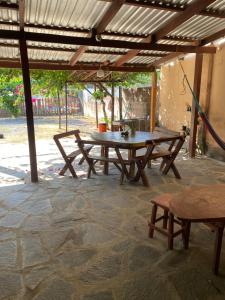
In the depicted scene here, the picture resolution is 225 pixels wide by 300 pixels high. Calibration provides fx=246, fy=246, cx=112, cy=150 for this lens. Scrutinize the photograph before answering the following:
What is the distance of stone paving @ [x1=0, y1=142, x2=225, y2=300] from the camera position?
1.86m

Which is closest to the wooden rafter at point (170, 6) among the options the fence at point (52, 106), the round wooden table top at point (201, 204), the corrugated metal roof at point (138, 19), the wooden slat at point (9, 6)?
the corrugated metal roof at point (138, 19)

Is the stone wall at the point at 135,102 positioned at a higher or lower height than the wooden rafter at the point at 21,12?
lower

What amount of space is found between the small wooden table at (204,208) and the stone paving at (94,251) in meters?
0.29

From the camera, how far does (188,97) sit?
21.1ft

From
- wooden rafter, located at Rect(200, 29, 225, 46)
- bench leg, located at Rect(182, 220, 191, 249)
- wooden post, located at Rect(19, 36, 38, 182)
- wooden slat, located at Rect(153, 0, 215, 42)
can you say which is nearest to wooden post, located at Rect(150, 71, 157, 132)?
wooden rafter, located at Rect(200, 29, 225, 46)

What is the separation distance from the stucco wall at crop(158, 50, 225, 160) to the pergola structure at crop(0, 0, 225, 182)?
40 cm

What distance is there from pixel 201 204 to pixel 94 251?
3.53 feet

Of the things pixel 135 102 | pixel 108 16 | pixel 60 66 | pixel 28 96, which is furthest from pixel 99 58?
pixel 135 102

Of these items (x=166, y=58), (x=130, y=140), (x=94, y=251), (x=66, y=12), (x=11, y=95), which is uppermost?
(x=66, y=12)

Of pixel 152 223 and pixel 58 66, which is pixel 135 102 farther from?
pixel 152 223

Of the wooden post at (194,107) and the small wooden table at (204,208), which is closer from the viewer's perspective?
the small wooden table at (204,208)

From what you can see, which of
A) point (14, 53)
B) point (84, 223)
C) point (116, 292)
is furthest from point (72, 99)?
point (116, 292)

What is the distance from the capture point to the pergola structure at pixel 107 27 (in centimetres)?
313

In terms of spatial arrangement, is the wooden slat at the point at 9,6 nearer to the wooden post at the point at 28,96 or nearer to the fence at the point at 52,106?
the wooden post at the point at 28,96
